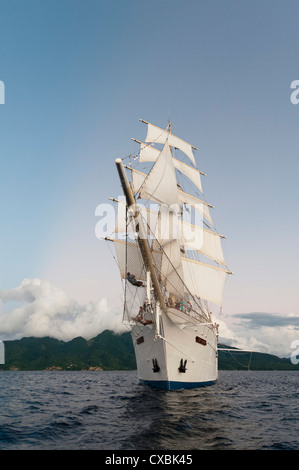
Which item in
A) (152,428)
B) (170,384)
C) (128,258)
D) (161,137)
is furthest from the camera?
(161,137)

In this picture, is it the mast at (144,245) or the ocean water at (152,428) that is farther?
the mast at (144,245)

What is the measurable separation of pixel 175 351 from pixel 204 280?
46.3 ft

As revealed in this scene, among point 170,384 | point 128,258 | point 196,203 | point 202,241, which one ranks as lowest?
point 170,384

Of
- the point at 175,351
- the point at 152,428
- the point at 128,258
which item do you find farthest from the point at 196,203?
the point at 152,428

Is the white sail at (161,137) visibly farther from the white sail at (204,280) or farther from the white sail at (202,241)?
the white sail at (204,280)

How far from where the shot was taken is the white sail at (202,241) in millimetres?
40909

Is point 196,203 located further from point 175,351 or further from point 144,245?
point 175,351

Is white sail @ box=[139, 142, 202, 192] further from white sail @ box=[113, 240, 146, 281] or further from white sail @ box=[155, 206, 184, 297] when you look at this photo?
white sail @ box=[155, 206, 184, 297]

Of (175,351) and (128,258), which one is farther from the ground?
(128,258)

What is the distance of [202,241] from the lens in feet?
138

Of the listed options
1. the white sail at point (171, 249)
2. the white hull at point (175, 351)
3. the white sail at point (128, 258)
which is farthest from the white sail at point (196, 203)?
the white hull at point (175, 351)

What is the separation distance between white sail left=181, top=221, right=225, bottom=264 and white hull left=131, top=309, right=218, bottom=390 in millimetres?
14911

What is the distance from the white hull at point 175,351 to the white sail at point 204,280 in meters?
7.52

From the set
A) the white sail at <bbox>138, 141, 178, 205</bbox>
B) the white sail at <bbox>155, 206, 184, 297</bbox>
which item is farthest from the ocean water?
the white sail at <bbox>138, 141, 178, 205</bbox>
